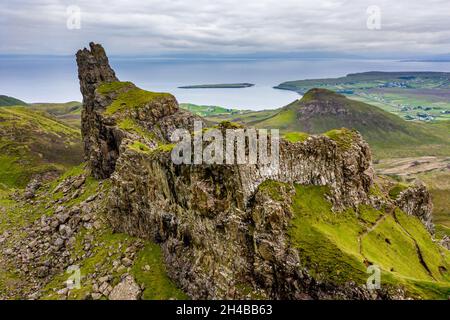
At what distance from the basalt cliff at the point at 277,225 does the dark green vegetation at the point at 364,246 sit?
0.19 meters

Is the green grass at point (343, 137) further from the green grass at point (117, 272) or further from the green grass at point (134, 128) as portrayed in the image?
the green grass at point (134, 128)

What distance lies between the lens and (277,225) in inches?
2322

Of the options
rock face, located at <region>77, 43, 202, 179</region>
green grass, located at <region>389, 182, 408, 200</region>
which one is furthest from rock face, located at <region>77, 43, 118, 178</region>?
green grass, located at <region>389, 182, 408, 200</region>

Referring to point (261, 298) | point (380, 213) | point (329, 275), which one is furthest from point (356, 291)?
point (380, 213)

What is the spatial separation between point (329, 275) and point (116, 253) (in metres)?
42.1

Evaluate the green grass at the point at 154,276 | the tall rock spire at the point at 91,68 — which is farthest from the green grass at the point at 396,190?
the tall rock spire at the point at 91,68

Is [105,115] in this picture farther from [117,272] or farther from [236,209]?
[236,209]

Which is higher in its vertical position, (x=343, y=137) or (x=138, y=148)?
(x=343, y=137)

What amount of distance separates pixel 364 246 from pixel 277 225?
15.4 metres

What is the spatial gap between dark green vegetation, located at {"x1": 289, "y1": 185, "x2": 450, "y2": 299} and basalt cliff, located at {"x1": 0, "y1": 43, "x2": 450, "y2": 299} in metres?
0.19

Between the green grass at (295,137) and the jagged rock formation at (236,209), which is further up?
the green grass at (295,137)

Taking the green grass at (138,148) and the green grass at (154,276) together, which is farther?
the green grass at (138,148)

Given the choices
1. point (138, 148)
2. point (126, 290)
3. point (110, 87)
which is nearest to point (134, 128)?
point (138, 148)

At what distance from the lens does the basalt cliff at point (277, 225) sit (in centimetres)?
5541
